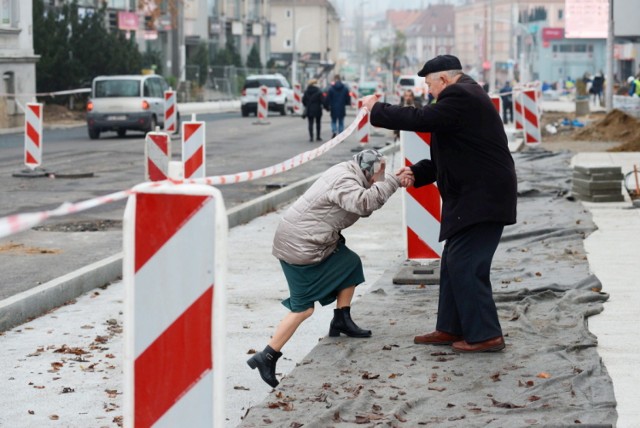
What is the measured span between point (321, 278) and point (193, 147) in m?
8.44

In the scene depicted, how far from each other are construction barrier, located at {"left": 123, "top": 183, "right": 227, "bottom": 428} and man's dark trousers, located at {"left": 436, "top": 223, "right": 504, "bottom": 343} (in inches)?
141

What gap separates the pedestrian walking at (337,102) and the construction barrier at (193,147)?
18.5m

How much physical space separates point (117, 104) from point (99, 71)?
16.9m

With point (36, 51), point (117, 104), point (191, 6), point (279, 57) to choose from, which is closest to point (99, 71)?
point (36, 51)

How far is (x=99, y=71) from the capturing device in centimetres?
5275

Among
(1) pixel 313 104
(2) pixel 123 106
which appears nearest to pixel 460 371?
(1) pixel 313 104

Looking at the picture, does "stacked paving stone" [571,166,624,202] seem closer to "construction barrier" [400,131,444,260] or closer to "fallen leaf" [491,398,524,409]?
"construction barrier" [400,131,444,260]

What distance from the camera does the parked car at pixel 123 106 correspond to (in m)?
36.0

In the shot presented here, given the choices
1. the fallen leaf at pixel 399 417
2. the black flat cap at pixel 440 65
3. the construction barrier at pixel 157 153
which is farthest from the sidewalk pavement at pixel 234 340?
the construction barrier at pixel 157 153

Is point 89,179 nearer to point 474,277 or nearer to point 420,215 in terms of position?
point 420,215

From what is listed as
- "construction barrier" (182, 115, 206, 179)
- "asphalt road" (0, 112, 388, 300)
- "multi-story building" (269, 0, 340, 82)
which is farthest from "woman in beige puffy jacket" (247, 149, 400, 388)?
"multi-story building" (269, 0, 340, 82)

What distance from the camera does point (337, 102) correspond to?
1380 inches

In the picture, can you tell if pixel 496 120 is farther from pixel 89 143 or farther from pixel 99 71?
pixel 99 71

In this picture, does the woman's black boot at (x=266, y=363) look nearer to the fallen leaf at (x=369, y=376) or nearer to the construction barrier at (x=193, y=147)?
the fallen leaf at (x=369, y=376)
